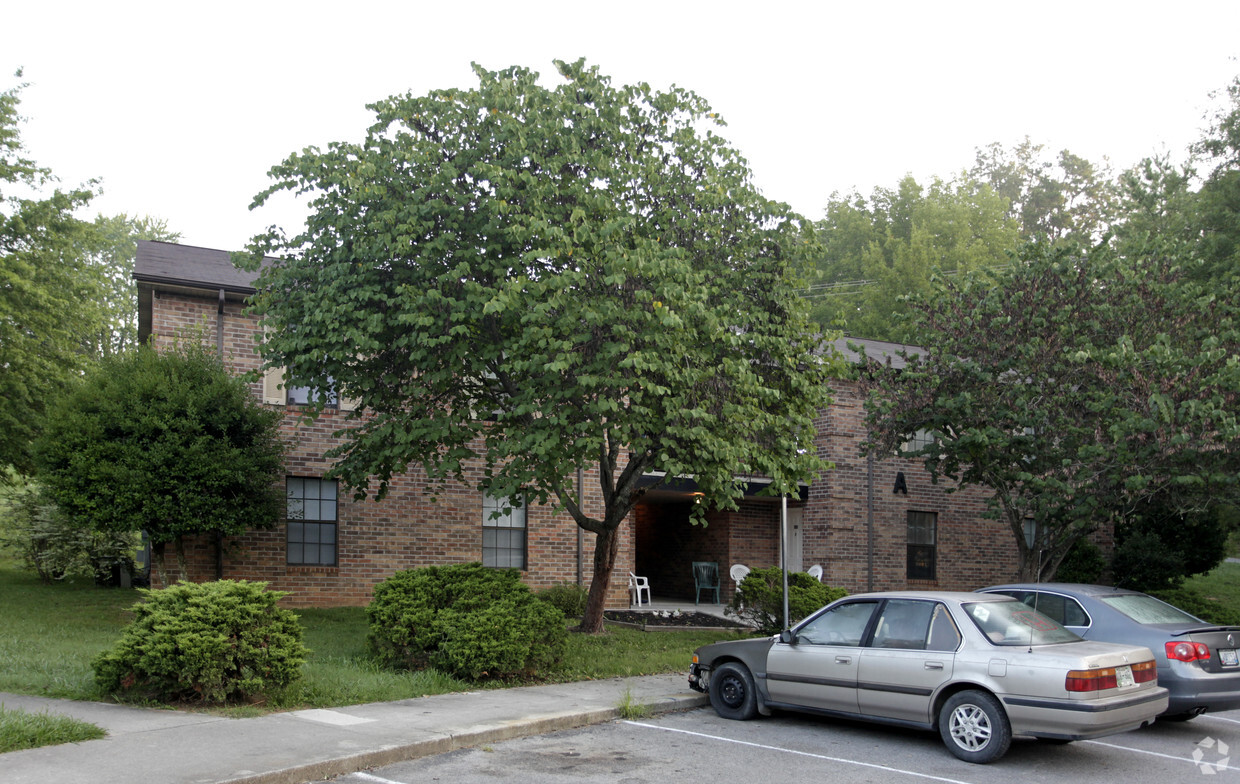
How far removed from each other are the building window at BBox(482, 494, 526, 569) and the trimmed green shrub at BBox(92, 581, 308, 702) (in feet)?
36.0

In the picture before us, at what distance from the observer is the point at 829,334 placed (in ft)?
48.1

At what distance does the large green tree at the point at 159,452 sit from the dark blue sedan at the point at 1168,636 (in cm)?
1135

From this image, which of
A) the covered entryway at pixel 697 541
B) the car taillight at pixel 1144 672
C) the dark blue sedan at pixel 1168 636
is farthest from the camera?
the covered entryway at pixel 697 541

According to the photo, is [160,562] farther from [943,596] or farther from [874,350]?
[874,350]

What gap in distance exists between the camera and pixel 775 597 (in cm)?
1592

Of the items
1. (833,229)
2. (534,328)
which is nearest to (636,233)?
(534,328)

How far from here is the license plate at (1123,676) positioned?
8.20 meters

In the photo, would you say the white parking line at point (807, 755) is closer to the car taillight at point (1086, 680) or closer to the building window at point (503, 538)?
the car taillight at point (1086, 680)

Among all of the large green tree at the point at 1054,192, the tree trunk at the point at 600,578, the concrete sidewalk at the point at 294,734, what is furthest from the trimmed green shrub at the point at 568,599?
the large green tree at the point at 1054,192

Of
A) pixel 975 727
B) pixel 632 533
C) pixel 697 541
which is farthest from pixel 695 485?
pixel 975 727

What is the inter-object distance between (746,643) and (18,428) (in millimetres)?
Answer: 16488

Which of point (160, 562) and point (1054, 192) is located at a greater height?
point (1054, 192)

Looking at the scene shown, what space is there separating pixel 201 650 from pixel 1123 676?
8.00 m

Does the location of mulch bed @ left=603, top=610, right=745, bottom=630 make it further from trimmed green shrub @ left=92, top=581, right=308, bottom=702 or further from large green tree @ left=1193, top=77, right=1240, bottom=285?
large green tree @ left=1193, top=77, right=1240, bottom=285
